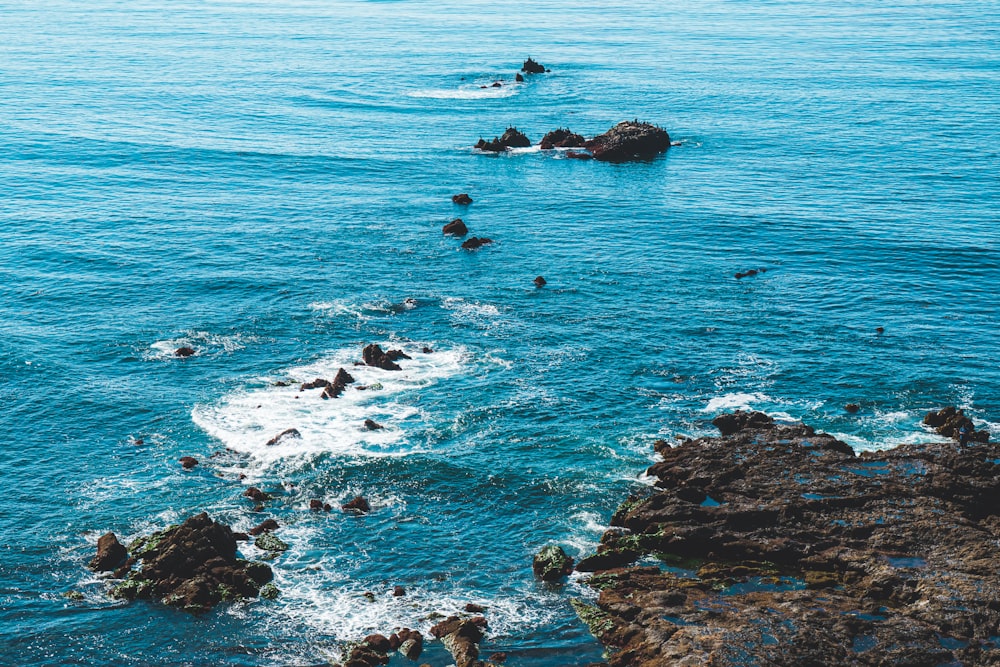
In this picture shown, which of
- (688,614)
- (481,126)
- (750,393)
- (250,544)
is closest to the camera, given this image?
(688,614)

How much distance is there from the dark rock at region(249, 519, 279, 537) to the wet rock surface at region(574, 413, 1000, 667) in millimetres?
22071

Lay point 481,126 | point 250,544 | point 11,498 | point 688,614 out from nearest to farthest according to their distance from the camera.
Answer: point 688,614, point 250,544, point 11,498, point 481,126

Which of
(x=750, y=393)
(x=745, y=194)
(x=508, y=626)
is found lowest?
(x=508, y=626)

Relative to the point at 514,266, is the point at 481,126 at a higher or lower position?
higher

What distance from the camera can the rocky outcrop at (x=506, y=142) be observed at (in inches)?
6250

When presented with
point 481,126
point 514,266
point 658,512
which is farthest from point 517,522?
point 481,126

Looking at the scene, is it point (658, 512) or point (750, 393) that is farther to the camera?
point (750, 393)

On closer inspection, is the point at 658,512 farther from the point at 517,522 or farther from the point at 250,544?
the point at 250,544

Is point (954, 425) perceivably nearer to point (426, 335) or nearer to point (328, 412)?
point (426, 335)

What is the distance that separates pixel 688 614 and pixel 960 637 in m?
14.2

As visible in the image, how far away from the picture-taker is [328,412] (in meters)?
82.6

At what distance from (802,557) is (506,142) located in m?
110

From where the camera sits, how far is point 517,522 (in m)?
69.2

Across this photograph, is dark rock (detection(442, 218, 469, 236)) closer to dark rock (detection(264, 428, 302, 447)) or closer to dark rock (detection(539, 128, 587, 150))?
dark rock (detection(539, 128, 587, 150))
